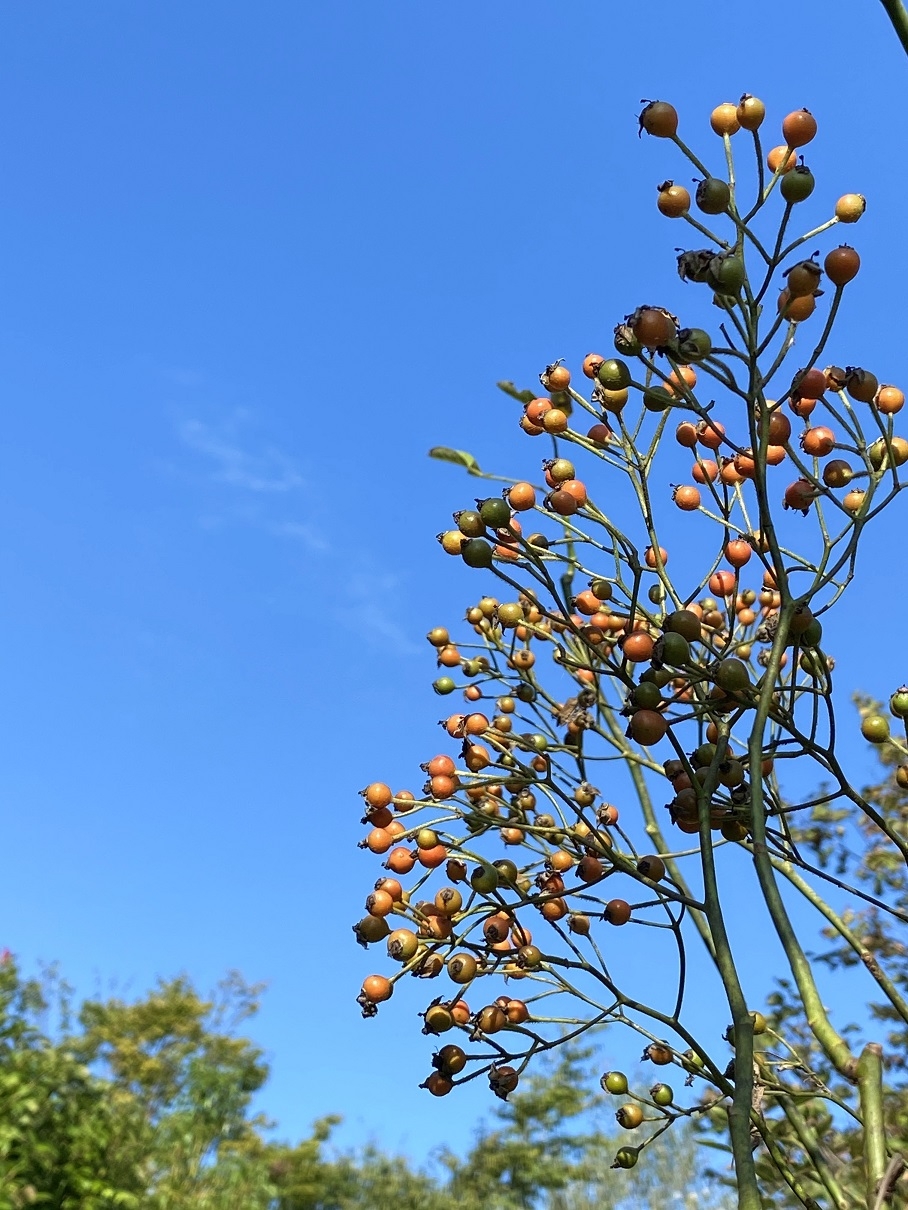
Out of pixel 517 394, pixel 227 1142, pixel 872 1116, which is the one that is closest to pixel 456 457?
pixel 517 394

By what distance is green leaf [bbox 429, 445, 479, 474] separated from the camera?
5.50 ft

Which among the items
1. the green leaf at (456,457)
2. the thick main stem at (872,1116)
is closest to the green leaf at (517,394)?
the green leaf at (456,457)

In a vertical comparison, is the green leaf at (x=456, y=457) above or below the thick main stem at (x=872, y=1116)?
above

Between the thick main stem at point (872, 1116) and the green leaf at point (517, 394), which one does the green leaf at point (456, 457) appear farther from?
the thick main stem at point (872, 1116)

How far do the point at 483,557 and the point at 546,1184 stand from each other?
15.7 meters

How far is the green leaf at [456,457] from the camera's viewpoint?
5.50 ft

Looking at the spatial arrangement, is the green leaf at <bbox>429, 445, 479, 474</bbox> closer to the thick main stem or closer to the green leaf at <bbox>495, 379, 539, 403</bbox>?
the green leaf at <bbox>495, 379, 539, 403</bbox>

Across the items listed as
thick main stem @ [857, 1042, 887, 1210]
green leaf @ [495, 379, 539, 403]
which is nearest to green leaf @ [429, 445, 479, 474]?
green leaf @ [495, 379, 539, 403]

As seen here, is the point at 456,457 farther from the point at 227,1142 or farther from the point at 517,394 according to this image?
the point at 227,1142

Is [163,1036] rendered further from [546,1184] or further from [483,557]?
[483,557]

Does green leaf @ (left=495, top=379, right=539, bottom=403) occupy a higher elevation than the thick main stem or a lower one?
higher

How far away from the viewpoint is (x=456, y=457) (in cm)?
172

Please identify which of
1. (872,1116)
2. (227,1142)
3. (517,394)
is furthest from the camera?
(227,1142)

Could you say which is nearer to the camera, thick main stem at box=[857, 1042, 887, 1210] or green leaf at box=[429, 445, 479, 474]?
A: thick main stem at box=[857, 1042, 887, 1210]
